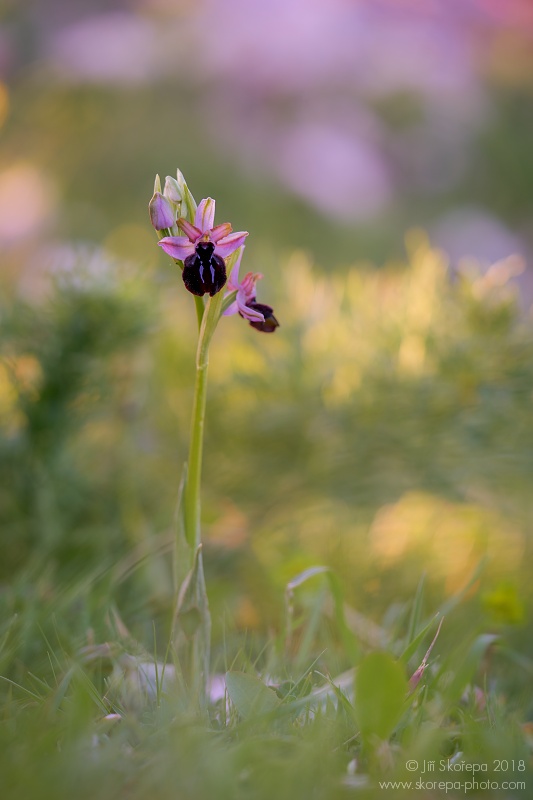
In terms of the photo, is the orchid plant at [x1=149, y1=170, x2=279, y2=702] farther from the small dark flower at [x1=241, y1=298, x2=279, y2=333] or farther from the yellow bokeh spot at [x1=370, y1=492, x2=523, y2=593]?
the yellow bokeh spot at [x1=370, y1=492, x2=523, y2=593]

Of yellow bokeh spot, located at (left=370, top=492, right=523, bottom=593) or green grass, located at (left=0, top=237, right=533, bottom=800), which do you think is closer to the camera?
green grass, located at (left=0, top=237, right=533, bottom=800)

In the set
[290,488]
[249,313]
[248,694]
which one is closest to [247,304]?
[249,313]

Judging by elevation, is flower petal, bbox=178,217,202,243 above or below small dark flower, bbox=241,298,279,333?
above

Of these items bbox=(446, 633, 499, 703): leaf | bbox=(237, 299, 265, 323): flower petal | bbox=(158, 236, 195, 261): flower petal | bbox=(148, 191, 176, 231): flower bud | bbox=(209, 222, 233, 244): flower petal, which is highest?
bbox=(148, 191, 176, 231): flower bud

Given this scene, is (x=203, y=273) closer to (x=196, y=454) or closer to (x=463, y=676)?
(x=196, y=454)

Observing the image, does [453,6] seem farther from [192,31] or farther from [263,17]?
[192,31]

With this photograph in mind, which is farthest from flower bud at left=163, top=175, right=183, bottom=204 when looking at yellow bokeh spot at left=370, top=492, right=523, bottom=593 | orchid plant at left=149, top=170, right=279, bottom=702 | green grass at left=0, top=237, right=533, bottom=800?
yellow bokeh spot at left=370, top=492, right=523, bottom=593

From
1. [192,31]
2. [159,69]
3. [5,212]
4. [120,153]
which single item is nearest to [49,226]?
[5,212]

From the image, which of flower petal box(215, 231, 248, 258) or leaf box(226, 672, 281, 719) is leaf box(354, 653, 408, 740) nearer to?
leaf box(226, 672, 281, 719)
